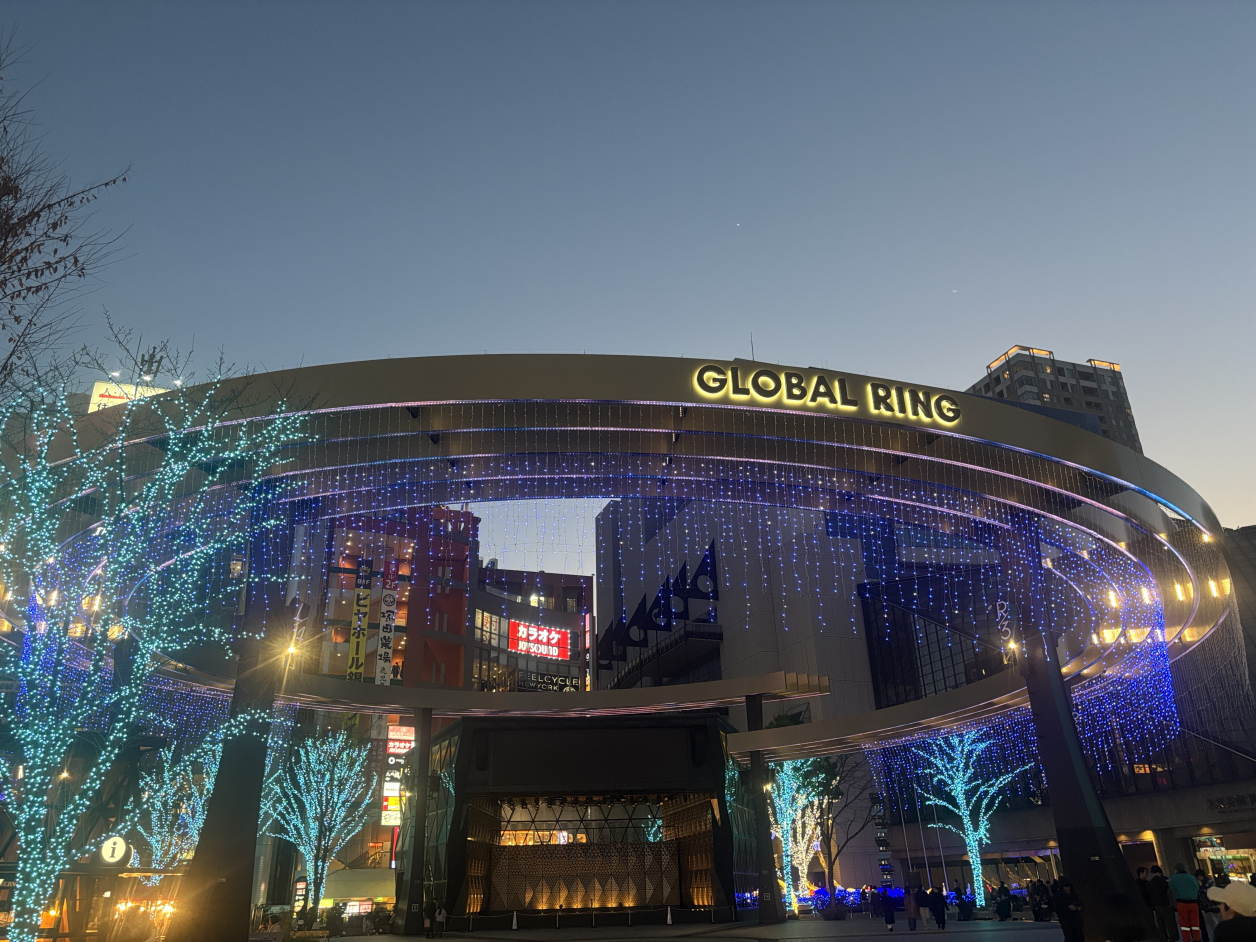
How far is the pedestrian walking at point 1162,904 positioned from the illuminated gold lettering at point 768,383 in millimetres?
11565

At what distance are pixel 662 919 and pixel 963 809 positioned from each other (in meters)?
12.6

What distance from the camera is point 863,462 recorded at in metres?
15.8

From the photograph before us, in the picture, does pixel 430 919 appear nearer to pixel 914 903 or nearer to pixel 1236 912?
pixel 914 903

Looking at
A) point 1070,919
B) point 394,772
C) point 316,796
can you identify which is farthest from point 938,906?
point 394,772

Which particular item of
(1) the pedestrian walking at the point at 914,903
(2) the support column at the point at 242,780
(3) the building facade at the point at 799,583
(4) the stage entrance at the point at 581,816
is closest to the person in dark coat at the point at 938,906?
(1) the pedestrian walking at the point at 914,903

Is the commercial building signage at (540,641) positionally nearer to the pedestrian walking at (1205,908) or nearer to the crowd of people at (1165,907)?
the crowd of people at (1165,907)

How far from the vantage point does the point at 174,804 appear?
3628cm

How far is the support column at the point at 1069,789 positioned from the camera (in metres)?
14.7

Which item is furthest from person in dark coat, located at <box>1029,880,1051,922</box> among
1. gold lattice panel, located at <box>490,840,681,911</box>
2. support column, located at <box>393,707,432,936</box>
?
support column, located at <box>393,707,432,936</box>

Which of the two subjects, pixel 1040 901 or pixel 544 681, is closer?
pixel 1040 901

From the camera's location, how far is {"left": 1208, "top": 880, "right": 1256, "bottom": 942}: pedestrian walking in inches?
188

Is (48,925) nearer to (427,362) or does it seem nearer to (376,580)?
(427,362)

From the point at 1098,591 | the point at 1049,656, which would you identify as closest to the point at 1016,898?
the point at 1098,591

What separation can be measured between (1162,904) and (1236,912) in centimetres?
1314
